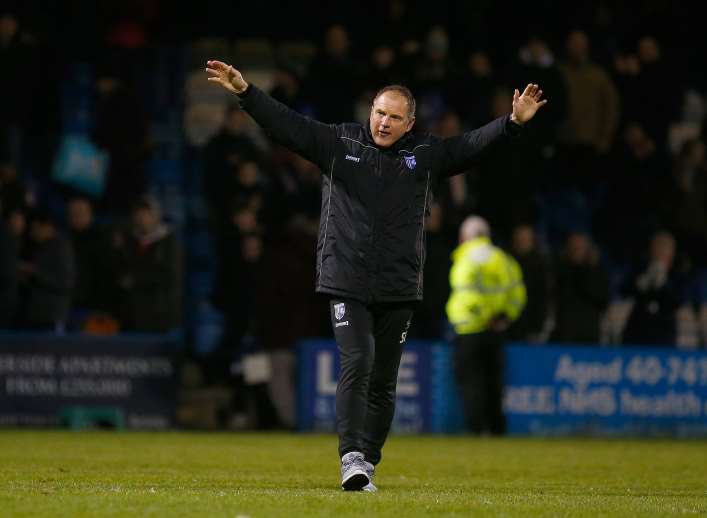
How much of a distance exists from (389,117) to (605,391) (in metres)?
9.41

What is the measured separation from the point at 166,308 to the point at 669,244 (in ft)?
19.2

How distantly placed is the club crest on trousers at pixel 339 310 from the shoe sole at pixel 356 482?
87 centimetres

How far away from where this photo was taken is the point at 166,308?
17250mm

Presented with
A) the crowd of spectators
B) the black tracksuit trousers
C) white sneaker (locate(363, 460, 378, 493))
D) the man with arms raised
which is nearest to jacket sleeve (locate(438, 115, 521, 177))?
the man with arms raised

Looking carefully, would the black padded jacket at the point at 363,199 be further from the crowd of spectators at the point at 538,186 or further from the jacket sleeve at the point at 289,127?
the crowd of spectators at the point at 538,186

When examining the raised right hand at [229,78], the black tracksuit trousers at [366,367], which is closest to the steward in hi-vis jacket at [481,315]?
the black tracksuit trousers at [366,367]

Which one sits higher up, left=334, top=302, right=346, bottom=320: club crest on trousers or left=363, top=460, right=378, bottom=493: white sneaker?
left=334, top=302, right=346, bottom=320: club crest on trousers

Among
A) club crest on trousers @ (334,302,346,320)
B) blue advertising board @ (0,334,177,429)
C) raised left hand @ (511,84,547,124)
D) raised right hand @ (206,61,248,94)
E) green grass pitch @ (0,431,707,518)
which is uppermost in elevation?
raised right hand @ (206,61,248,94)

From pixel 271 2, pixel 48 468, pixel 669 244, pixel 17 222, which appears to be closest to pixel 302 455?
pixel 48 468

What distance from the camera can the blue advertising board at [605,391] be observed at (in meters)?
17.3

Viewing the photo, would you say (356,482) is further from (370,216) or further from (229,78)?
(229,78)

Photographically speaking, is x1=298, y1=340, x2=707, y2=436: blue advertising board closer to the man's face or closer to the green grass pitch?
the green grass pitch

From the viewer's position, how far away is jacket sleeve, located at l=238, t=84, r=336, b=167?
8.55 m

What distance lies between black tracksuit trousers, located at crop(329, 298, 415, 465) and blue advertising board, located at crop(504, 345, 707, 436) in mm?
8274
